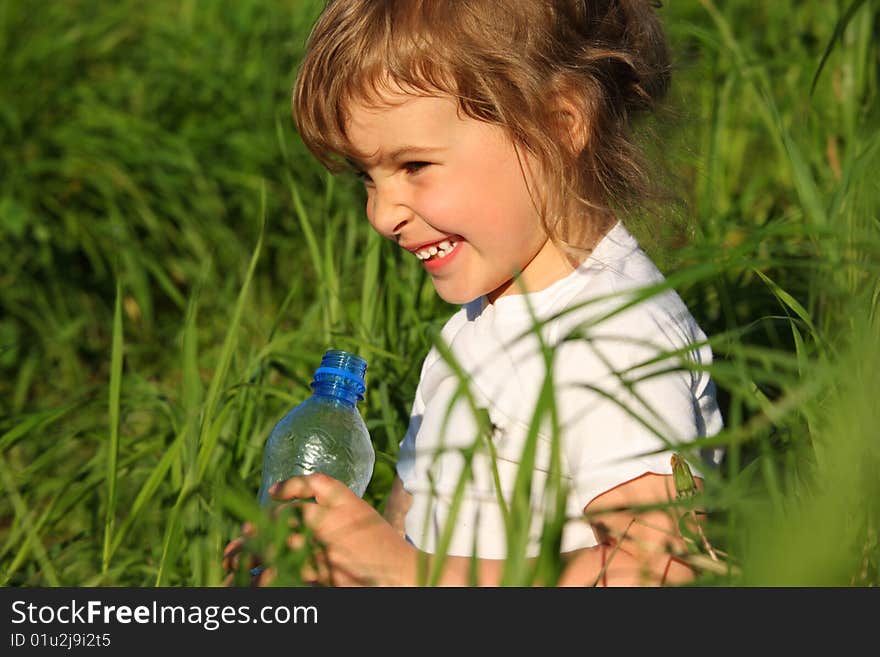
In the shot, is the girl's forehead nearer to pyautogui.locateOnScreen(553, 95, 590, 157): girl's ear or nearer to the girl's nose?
the girl's nose

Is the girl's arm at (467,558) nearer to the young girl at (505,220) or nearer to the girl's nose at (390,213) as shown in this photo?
the young girl at (505,220)

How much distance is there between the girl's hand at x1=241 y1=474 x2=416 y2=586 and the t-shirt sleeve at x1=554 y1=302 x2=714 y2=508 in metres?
0.29

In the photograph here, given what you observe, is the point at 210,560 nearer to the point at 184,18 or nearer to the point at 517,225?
the point at 517,225

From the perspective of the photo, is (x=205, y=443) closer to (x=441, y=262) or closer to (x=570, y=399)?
(x=441, y=262)

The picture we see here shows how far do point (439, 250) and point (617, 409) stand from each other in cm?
47

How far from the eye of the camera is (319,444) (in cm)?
199

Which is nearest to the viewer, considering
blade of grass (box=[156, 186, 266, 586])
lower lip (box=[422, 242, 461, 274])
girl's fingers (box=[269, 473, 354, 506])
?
girl's fingers (box=[269, 473, 354, 506])

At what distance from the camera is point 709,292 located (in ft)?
8.57

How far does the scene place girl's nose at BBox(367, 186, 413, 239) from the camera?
196 centimetres

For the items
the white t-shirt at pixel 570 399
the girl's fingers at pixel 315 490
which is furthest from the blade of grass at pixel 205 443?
the white t-shirt at pixel 570 399

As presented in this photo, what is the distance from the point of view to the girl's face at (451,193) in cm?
192

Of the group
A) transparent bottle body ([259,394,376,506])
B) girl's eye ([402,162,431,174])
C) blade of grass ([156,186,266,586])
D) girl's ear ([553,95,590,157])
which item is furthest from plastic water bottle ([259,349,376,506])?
girl's ear ([553,95,590,157])

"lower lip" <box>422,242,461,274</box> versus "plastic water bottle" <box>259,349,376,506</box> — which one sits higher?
"lower lip" <box>422,242,461,274</box>
